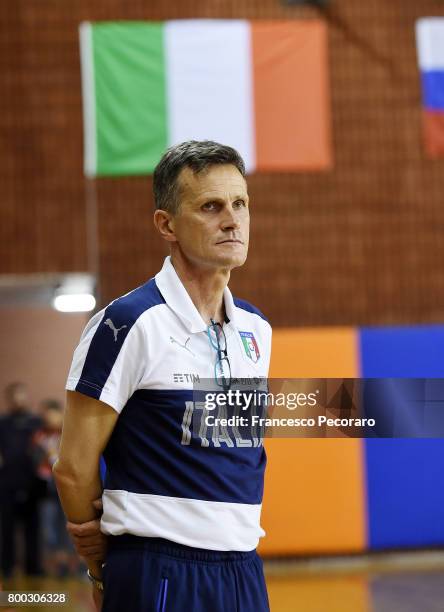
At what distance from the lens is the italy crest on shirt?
5.60ft

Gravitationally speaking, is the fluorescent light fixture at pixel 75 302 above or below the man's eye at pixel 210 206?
above

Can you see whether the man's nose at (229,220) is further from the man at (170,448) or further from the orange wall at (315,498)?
the orange wall at (315,498)

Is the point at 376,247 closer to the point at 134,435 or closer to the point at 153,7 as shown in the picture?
the point at 153,7

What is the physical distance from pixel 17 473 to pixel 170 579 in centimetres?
462

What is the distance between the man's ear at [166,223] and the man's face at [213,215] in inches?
1.3

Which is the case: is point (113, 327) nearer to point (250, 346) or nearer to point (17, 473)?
point (250, 346)

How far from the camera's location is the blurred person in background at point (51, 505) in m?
5.71

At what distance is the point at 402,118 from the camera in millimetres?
6930

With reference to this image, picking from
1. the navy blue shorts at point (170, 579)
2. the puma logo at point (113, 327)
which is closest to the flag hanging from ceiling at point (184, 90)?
the puma logo at point (113, 327)

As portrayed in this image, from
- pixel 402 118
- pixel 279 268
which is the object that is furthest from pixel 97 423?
pixel 402 118

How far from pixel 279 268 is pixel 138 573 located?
539 centimetres

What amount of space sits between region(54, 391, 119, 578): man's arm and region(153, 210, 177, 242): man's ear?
15.7 inches

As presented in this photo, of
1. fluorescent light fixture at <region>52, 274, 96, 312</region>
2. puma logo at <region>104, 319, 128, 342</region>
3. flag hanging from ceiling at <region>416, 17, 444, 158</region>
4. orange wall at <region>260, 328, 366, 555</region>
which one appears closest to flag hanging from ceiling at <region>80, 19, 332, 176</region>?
fluorescent light fixture at <region>52, 274, 96, 312</region>

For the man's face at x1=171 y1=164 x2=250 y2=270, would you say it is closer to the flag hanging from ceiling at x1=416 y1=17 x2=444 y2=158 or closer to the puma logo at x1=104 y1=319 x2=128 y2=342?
the puma logo at x1=104 y1=319 x2=128 y2=342
